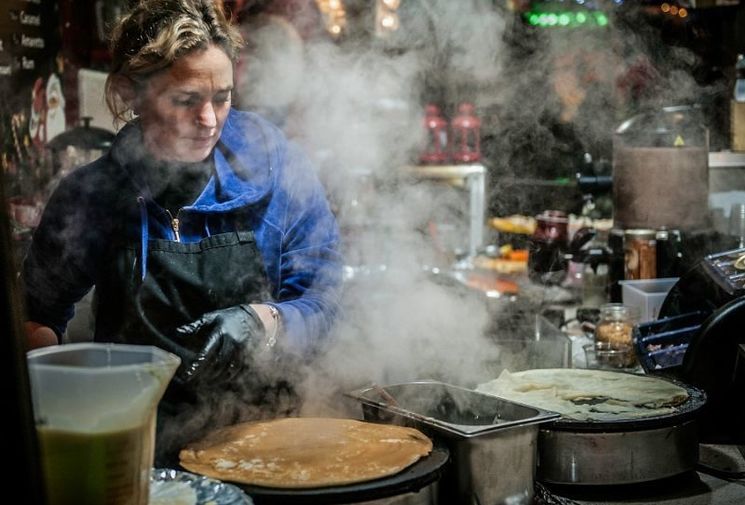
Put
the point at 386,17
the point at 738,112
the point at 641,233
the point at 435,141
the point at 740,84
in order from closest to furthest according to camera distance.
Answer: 1. the point at 641,233
2. the point at 740,84
3. the point at 738,112
4. the point at 386,17
5. the point at 435,141

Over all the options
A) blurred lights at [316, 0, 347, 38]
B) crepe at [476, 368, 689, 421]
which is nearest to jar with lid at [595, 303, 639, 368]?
crepe at [476, 368, 689, 421]

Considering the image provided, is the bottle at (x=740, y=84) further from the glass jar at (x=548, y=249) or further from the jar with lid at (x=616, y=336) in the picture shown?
the jar with lid at (x=616, y=336)

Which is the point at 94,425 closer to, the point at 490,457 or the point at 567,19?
the point at 490,457

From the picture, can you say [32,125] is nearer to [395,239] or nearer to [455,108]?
[395,239]

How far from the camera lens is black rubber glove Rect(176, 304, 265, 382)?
1938 mm

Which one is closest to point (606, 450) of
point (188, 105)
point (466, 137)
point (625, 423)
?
point (625, 423)

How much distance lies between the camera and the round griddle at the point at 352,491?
1.32m

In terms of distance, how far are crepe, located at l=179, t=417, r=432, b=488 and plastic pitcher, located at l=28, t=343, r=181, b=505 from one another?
1.49ft

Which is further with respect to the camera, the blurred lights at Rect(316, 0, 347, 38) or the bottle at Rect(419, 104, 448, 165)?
the bottle at Rect(419, 104, 448, 165)

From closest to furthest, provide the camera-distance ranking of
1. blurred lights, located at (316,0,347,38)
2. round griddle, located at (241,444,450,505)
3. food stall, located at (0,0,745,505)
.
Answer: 1. round griddle, located at (241,444,450,505)
2. food stall, located at (0,0,745,505)
3. blurred lights, located at (316,0,347,38)

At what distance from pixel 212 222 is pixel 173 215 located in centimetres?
12

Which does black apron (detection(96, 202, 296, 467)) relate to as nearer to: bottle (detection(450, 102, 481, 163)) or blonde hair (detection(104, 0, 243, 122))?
blonde hair (detection(104, 0, 243, 122))

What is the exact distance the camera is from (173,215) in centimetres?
237

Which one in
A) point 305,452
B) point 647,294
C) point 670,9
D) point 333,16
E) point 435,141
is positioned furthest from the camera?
point 435,141
